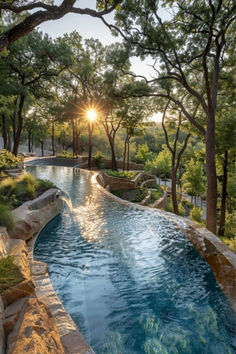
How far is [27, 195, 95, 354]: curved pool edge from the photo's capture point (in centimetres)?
222

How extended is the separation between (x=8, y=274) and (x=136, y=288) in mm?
2338

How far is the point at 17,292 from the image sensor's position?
254cm

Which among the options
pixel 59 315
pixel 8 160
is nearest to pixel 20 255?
pixel 59 315

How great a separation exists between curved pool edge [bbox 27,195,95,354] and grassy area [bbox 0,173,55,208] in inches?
110

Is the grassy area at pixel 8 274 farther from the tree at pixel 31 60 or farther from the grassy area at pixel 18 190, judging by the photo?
the tree at pixel 31 60

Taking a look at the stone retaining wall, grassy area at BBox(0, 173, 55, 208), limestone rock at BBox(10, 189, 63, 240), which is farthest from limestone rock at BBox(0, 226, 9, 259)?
grassy area at BBox(0, 173, 55, 208)

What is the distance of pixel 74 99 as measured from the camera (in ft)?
82.6

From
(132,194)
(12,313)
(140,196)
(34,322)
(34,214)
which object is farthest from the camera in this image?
(132,194)

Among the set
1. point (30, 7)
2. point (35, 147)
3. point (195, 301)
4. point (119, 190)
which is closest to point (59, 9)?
point (30, 7)

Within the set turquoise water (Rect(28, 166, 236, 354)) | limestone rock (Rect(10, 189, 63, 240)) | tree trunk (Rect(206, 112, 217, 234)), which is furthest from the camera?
tree trunk (Rect(206, 112, 217, 234))

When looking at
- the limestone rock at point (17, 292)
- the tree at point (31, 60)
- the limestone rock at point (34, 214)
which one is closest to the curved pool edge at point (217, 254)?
the limestone rock at point (17, 292)

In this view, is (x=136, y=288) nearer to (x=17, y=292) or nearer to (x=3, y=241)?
(x=17, y=292)

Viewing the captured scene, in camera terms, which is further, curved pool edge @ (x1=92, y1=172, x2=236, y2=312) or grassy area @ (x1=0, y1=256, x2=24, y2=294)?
curved pool edge @ (x1=92, y1=172, x2=236, y2=312)

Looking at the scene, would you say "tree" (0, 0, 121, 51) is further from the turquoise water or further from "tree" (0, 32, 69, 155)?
"tree" (0, 32, 69, 155)
